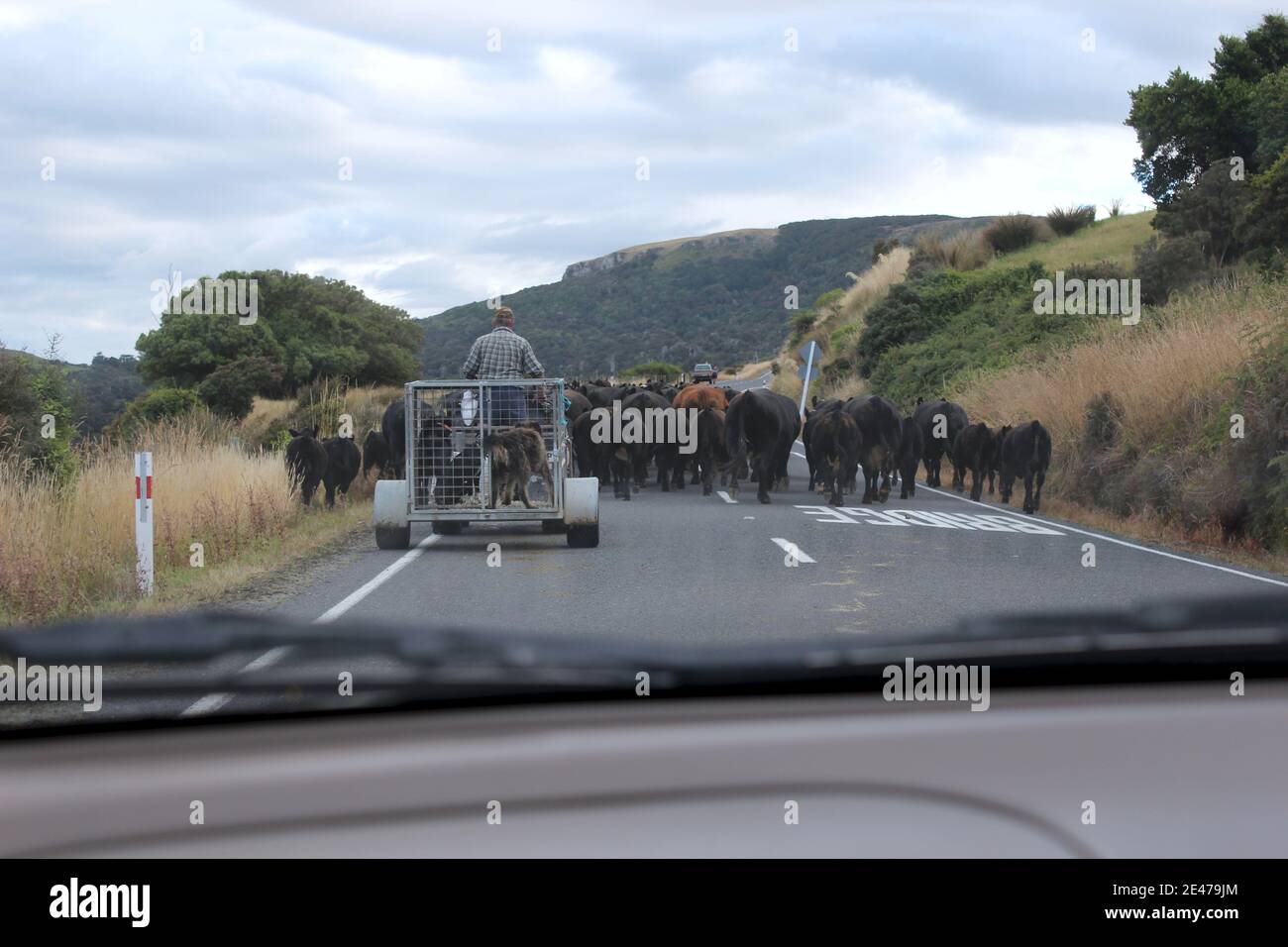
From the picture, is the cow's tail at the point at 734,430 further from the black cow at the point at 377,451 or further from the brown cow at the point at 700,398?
the black cow at the point at 377,451

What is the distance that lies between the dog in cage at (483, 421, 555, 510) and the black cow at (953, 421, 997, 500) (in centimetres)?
994

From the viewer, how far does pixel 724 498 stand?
21.2 metres

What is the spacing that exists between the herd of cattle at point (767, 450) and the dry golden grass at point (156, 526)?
2.56ft

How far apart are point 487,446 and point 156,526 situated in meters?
3.19

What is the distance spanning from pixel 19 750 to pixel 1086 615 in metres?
2.12

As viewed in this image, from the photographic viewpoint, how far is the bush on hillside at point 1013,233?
67.4 m

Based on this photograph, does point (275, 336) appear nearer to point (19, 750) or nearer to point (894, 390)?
point (894, 390)

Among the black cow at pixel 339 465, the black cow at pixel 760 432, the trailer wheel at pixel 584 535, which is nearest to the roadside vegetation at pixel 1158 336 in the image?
the black cow at pixel 760 432

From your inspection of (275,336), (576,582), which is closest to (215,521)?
(576,582)

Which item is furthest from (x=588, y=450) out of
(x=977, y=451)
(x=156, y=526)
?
(x=156, y=526)

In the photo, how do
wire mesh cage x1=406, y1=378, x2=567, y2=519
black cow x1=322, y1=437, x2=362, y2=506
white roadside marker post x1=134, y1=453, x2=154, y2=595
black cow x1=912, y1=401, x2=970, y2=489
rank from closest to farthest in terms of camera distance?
white roadside marker post x1=134, y1=453, x2=154, y2=595 → wire mesh cage x1=406, y1=378, x2=567, y2=519 → black cow x1=322, y1=437, x2=362, y2=506 → black cow x1=912, y1=401, x2=970, y2=489

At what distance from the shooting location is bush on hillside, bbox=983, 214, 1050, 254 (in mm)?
67375

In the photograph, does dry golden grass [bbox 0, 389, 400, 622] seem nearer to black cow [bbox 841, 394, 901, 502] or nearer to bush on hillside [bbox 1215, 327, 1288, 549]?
black cow [bbox 841, 394, 901, 502]

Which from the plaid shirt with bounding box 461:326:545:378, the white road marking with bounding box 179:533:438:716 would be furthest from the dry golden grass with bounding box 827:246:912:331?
the white road marking with bounding box 179:533:438:716
